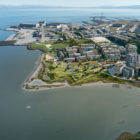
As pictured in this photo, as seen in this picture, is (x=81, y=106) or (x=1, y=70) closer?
(x=81, y=106)

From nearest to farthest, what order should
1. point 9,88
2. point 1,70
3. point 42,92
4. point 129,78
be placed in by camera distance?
point 42,92
point 9,88
point 129,78
point 1,70

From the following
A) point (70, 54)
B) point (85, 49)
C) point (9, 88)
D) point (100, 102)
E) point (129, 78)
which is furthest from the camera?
point (85, 49)

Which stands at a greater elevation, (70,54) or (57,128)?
(70,54)

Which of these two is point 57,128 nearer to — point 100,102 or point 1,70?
point 100,102

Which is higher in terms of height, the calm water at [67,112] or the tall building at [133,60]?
the tall building at [133,60]

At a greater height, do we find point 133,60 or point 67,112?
point 133,60

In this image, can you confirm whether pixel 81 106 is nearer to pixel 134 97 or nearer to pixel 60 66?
pixel 134 97

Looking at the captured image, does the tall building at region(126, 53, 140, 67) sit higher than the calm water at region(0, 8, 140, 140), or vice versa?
the tall building at region(126, 53, 140, 67)

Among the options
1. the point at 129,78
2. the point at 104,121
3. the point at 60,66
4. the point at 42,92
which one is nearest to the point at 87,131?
the point at 104,121

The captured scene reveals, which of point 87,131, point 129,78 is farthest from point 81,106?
point 129,78

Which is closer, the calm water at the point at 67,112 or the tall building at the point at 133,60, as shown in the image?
the calm water at the point at 67,112
